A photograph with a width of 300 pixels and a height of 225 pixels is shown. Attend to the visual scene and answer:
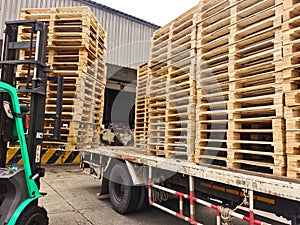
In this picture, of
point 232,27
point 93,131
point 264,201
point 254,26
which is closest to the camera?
point 264,201

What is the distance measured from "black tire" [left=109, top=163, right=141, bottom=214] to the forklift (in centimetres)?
171

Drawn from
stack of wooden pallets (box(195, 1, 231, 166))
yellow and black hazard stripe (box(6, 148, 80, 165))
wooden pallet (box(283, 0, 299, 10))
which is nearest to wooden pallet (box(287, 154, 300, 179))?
stack of wooden pallets (box(195, 1, 231, 166))

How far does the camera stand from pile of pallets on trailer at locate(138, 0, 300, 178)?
2.68 metres

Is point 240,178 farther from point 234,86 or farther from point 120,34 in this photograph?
point 120,34

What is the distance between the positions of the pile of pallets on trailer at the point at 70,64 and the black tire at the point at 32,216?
7.85ft

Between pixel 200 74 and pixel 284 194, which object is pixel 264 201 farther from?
pixel 200 74

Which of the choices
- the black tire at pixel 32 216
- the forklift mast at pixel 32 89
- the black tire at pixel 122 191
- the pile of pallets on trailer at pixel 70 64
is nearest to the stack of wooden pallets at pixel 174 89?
the black tire at pixel 122 191

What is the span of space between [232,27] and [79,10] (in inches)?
147

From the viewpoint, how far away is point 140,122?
29.9 ft

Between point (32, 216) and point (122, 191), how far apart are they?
7.09ft

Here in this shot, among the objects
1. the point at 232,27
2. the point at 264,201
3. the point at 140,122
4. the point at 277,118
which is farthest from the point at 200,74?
the point at 140,122

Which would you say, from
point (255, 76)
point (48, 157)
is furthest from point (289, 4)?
point (48, 157)

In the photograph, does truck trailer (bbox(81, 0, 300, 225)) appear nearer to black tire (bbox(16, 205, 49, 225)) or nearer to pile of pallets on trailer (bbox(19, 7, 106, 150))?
pile of pallets on trailer (bbox(19, 7, 106, 150))

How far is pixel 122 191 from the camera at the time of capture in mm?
4953
